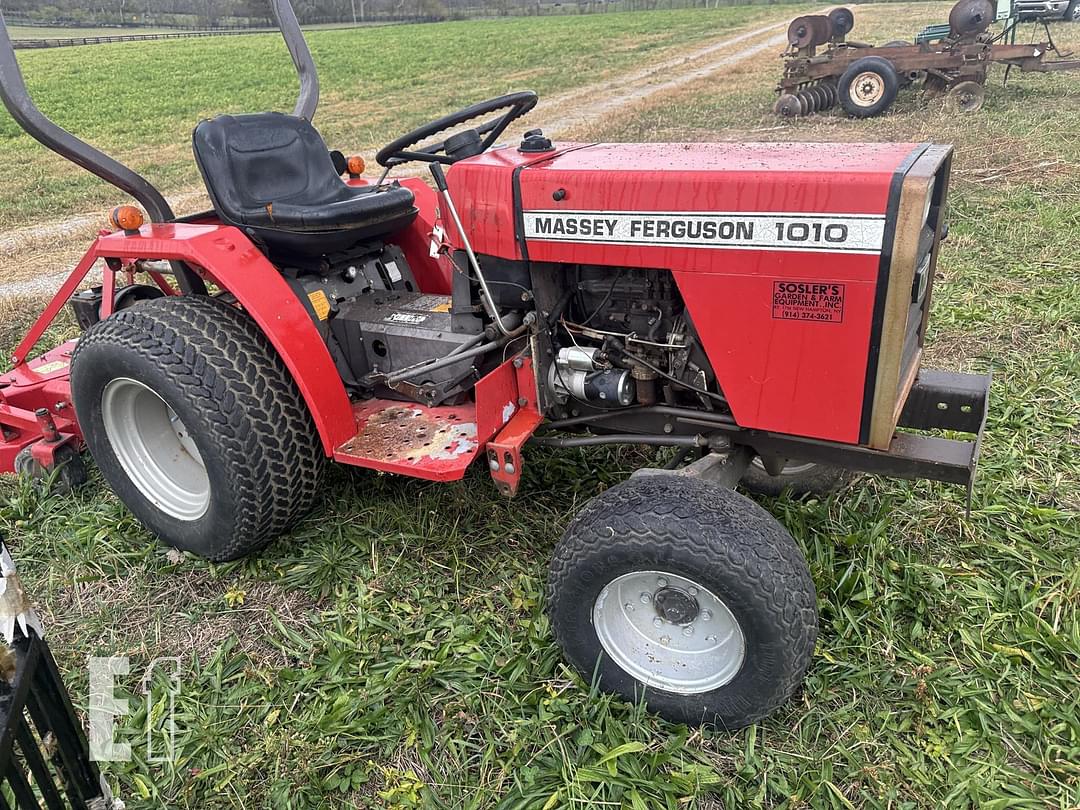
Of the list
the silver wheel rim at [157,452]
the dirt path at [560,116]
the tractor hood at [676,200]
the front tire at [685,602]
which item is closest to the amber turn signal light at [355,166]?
the tractor hood at [676,200]

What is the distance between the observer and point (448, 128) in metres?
2.55

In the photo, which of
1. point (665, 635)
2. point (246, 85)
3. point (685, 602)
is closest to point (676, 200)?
point (685, 602)

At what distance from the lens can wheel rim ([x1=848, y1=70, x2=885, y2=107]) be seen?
1052 centimetres

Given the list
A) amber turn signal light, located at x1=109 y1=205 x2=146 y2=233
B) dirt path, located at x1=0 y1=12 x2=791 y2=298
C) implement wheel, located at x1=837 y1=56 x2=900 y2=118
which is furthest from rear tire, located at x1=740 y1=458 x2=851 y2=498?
implement wheel, located at x1=837 y1=56 x2=900 y2=118

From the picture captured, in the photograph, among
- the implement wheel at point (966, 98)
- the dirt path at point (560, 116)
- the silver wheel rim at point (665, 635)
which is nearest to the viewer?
the silver wheel rim at point (665, 635)

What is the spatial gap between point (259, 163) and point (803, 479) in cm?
233

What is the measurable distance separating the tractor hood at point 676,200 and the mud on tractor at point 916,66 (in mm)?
9514

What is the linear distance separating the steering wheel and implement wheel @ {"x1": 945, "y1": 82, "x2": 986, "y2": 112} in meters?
9.46

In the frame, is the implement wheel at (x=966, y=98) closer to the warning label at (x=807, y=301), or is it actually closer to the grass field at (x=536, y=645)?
the grass field at (x=536, y=645)

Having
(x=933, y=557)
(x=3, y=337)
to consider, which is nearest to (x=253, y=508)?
(x=933, y=557)

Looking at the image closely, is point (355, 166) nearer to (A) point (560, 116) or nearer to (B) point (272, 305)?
(B) point (272, 305)

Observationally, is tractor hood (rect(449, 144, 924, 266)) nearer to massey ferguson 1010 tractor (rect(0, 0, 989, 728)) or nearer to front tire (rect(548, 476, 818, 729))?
massey ferguson 1010 tractor (rect(0, 0, 989, 728))

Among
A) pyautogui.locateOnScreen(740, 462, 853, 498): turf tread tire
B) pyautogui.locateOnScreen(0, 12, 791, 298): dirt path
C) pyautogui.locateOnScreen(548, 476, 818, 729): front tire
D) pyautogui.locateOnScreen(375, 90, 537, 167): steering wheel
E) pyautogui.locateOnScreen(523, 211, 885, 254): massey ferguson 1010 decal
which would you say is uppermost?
pyautogui.locateOnScreen(375, 90, 537, 167): steering wheel

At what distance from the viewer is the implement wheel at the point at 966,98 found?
33.2 feet
